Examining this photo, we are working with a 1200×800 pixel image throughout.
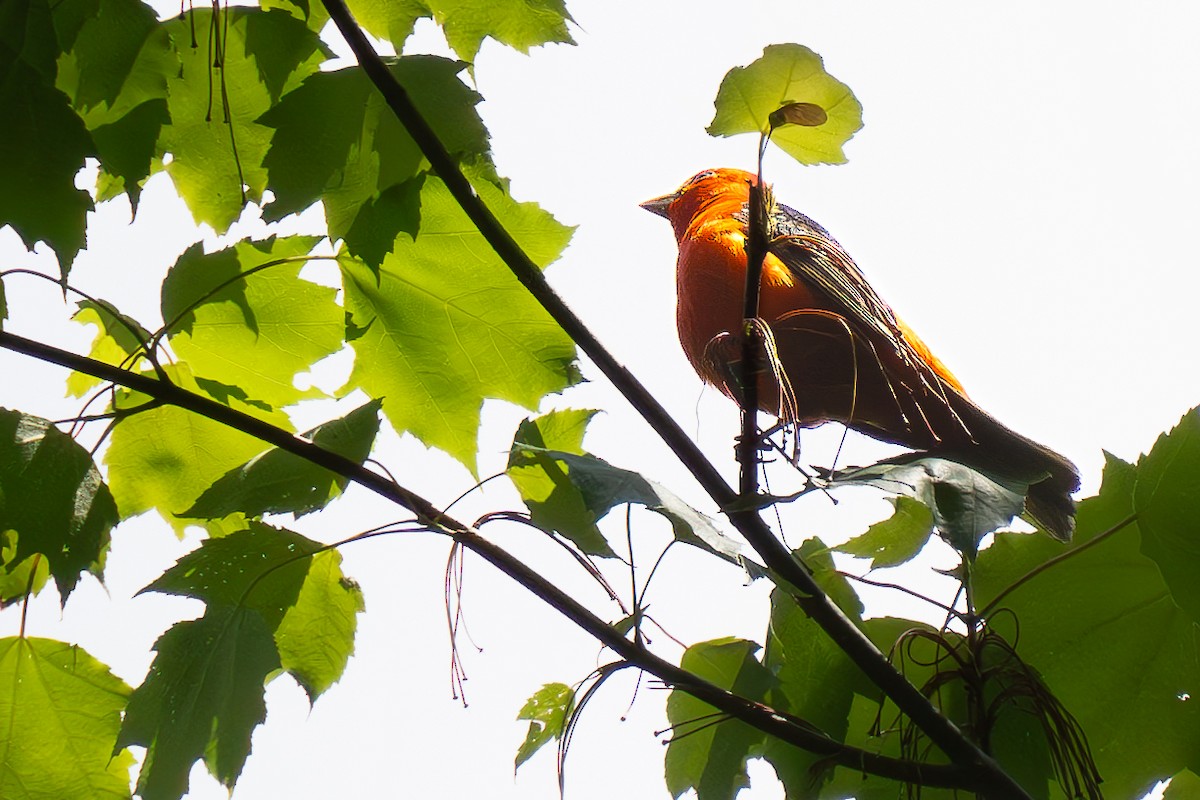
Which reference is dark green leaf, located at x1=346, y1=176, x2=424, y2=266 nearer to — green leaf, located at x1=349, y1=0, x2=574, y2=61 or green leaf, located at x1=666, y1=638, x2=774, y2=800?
green leaf, located at x1=349, y1=0, x2=574, y2=61

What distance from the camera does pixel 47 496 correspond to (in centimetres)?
138

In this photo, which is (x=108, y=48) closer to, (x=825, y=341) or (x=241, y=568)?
(x=241, y=568)

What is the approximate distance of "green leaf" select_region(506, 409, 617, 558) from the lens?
1273 millimetres

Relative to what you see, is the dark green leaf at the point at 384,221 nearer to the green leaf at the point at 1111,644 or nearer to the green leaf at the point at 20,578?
the green leaf at the point at 20,578

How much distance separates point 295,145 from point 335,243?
0.58ft

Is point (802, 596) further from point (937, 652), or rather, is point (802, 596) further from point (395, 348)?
point (395, 348)

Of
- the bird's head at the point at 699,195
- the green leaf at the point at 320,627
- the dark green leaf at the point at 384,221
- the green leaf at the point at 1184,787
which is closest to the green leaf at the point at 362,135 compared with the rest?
the dark green leaf at the point at 384,221

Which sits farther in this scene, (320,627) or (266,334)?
(266,334)

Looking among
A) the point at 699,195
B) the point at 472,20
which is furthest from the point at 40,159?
the point at 699,195

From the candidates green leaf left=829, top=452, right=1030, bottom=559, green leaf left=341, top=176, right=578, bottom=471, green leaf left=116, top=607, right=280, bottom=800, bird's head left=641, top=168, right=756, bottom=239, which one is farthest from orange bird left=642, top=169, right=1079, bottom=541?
green leaf left=116, top=607, right=280, bottom=800

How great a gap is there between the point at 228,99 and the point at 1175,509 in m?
1.41

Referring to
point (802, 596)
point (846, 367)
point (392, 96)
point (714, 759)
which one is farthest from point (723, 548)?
point (846, 367)

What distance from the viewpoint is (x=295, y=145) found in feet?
4.79

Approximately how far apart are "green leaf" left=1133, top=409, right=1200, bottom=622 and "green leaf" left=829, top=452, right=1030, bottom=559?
8.4 inches
